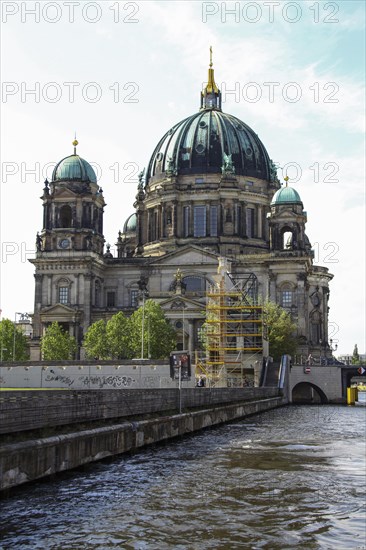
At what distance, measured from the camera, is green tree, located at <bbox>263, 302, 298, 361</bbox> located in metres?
105

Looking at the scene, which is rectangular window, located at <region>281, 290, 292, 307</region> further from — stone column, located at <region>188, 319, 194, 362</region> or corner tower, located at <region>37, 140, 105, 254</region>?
corner tower, located at <region>37, 140, 105, 254</region>

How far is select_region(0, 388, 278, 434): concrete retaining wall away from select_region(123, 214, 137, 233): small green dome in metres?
113

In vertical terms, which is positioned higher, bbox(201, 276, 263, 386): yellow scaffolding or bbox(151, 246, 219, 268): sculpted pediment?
bbox(151, 246, 219, 268): sculpted pediment

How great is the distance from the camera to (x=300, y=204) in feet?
404

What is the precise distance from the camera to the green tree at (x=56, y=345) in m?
104

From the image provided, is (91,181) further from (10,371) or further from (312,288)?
(10,371)

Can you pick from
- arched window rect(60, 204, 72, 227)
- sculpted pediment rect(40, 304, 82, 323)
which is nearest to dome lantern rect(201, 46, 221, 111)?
arched window rect(60, 204, 72, 227)

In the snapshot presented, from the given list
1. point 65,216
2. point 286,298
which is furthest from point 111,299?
point 286,298

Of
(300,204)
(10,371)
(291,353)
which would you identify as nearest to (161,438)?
(10,371)

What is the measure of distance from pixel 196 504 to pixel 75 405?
7.41 meters

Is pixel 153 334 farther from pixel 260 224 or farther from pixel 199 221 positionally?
pixel 260 224

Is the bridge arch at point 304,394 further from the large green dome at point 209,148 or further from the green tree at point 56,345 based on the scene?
the large green dome at point 209,148

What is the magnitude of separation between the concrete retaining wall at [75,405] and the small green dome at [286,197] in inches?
3161

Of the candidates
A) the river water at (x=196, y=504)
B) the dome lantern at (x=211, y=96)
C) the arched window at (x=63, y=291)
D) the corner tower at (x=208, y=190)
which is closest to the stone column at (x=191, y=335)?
the corner tower at (x=208, y=190)
